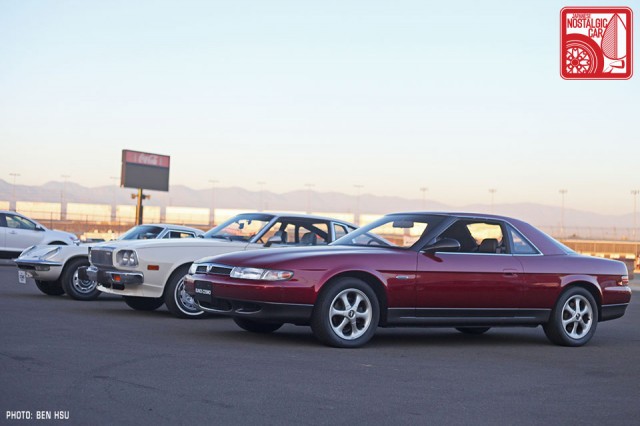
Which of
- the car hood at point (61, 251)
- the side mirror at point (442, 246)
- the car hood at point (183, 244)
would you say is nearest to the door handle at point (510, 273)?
the side mirror at point (442, 246)

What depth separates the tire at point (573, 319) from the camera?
11180 mm

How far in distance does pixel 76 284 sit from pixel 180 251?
3.96 metres

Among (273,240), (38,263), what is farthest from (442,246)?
(38,263)

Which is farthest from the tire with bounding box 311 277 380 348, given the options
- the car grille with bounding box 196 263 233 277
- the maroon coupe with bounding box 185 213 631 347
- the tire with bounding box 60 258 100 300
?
the tire with bounding box 60 258 100 300

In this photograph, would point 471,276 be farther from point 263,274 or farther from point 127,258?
point 127,258

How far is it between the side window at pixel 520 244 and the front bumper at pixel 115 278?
4846mm

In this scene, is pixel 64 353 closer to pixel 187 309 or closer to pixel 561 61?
pixel 187 309

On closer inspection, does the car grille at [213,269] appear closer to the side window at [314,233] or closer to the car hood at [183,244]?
the car hood at [183,244]

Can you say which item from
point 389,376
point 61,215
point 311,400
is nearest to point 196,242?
point 389,376

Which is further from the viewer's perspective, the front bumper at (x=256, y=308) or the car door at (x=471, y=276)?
the car door at (x=471, y=276)

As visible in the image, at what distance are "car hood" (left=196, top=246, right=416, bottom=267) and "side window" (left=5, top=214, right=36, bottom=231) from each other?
18.3m

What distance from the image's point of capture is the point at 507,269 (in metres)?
10.8

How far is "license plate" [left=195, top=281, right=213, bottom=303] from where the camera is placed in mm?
10195

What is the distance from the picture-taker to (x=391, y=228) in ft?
36.5
